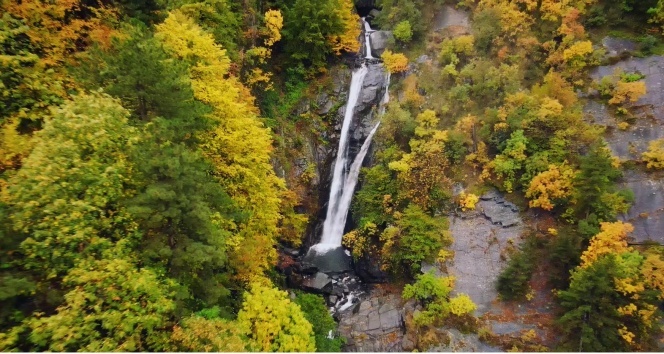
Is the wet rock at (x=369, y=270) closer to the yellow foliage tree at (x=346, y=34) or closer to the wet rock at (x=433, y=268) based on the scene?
the wet rock at (x=433, y=268)

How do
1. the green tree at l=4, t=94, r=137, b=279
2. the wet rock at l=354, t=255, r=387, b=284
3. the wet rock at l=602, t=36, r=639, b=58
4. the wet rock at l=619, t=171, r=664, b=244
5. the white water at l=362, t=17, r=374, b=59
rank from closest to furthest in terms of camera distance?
the green tree at l=4, t=94, r=137, b=279
the wet rock at l=619, t=171, r=664, b=244
the wet rock at l=602, t=36, r=639, b=58
the wet rock at l=354, t=255, r=387, b=284
the white water at l=362, t=17, r=374, b=59

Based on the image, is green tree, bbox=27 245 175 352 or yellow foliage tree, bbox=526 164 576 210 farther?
yellow foliage tree, bbox=526 164 576 210

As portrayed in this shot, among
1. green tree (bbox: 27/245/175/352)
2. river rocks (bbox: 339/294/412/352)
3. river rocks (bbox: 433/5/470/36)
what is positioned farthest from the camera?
river rocks (bbox: 433/5/470/36)

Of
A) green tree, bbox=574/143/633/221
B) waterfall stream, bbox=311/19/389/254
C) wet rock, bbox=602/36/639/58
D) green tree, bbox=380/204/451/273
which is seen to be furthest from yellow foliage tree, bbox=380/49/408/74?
green tree, bbox=574/143/633/221

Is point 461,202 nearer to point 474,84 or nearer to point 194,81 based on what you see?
point 474,84

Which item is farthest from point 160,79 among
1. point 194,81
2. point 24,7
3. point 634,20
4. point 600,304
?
point 634,20

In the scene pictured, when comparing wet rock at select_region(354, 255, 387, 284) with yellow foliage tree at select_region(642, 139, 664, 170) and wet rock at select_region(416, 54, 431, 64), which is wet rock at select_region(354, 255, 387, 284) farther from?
wet rock at select_region(416, 54, 431, 64)
